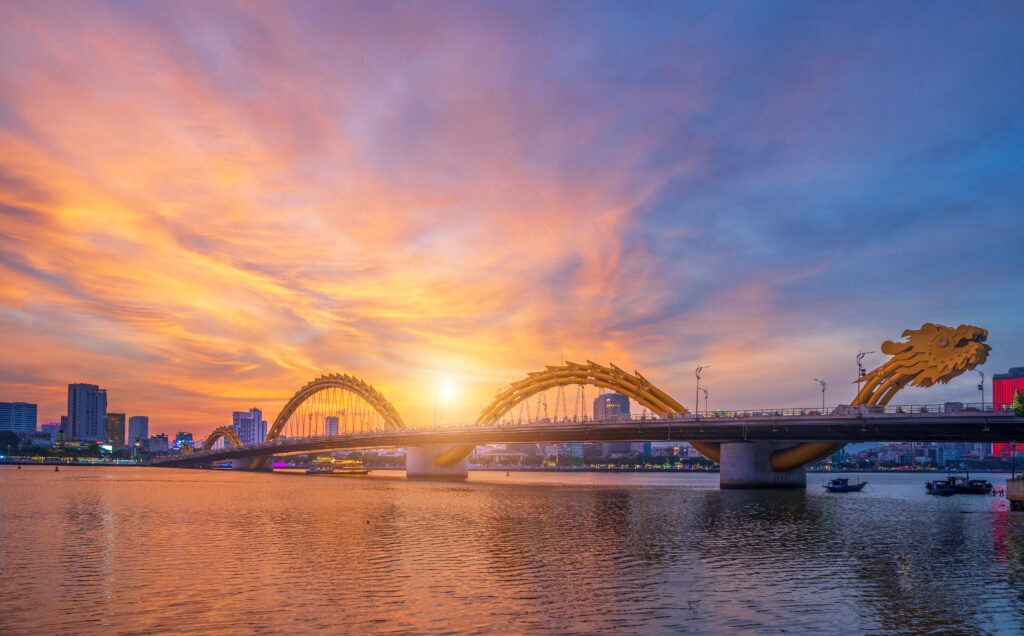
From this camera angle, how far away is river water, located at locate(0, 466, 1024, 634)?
26.3 metres

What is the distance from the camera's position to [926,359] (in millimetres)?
108188

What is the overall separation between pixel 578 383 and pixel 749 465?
51.0 meters

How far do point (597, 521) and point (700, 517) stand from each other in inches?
401

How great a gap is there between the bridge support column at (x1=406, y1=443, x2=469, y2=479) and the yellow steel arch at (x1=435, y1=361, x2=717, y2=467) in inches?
49.4

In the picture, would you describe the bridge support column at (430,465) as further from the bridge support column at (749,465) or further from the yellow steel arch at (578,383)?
the bridge support column at (749,465)

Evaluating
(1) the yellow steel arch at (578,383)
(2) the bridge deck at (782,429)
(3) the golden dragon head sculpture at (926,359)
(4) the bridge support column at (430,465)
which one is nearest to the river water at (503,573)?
(2) the bridge deck at (782,429)

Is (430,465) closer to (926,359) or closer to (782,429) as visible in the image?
(782,429)

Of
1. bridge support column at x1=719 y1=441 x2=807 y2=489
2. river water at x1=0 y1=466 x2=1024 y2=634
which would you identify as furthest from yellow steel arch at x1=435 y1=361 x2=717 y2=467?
river water at x1=0 y1=466 x2=1024 y2=634

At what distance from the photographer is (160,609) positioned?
27.7 m

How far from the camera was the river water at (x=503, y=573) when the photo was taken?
26328 mm

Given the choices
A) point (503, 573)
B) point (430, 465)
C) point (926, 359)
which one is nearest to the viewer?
point (503, 573)

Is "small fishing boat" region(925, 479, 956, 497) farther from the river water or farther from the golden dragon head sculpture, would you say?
the river water

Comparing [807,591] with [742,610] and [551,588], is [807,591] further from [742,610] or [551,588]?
[551,588]

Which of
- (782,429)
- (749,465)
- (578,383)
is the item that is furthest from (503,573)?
(578,383)
